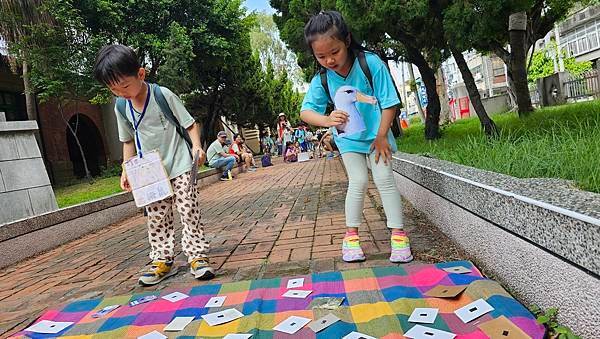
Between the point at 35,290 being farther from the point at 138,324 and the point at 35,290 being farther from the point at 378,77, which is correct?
the point at 378,77

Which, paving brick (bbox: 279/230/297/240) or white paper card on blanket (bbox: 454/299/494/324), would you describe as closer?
white paper card on blanket (bbox: 454/299/494/324)

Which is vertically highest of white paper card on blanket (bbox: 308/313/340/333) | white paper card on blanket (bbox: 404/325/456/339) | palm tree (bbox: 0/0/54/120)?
palm tree (bbox: 0/0/54/120)

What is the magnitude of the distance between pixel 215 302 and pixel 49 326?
2.72 feet

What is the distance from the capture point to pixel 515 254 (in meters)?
1.95

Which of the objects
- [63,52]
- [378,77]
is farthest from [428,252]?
[63,52]

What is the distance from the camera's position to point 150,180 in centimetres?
290

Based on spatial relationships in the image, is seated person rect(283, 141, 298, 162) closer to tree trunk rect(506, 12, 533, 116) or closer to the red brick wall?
the red brick wall

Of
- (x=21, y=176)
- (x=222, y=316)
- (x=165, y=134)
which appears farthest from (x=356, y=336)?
(x=21, y=176)

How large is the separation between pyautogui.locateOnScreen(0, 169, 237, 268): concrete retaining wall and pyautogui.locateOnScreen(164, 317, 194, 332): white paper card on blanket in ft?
9.59

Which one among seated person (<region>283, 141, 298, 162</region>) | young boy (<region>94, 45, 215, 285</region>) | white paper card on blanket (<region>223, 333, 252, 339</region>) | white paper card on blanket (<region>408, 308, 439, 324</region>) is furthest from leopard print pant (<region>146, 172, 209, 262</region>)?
seated person (<region>283, 141, 298, 162</region>)

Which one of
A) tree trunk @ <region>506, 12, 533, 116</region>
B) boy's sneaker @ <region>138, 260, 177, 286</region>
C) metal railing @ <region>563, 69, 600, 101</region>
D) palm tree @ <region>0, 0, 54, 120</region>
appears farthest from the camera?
metal railing @ <region>563, 69, 600, 101</region>

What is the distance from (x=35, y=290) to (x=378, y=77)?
2.71 meters

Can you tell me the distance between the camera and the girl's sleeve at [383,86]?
8.76 ft

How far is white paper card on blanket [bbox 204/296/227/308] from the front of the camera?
90.2 inches
